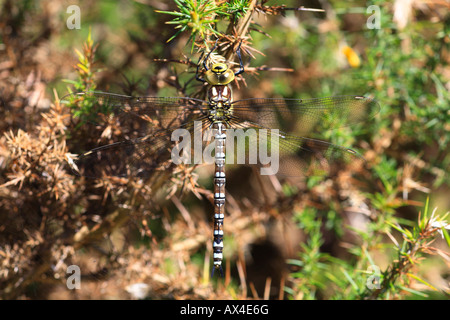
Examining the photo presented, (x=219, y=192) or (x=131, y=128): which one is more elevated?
(x=131, y=128)

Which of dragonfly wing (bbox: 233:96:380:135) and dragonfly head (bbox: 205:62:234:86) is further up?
dragonfly wing (bbox: 233:96:380:135)

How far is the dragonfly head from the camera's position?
3.82 feet

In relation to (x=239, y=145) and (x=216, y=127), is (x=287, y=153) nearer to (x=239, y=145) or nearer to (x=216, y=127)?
(x=239, y=145)

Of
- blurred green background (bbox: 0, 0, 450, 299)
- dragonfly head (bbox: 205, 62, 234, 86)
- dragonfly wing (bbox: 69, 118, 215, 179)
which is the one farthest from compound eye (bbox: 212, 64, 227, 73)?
dragonfly wing (bbox: 69, 118, 215, 179)

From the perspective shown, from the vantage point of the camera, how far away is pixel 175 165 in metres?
1.21

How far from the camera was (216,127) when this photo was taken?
59.7 inches

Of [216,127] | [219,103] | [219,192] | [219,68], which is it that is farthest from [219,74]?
[219,192]

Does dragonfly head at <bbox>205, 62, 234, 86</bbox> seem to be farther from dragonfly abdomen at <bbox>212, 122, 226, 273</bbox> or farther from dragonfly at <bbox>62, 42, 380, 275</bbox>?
dragonfly abdomen at <bbox>212, 122, 226, 273</bbox>

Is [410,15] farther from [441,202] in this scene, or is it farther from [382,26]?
[441,202]

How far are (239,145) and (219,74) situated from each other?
518 millimetres

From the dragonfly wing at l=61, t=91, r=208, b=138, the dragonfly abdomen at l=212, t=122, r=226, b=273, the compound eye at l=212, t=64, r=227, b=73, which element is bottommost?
the dragonfly abdomen at l=212, t=122, r=226, b=273
